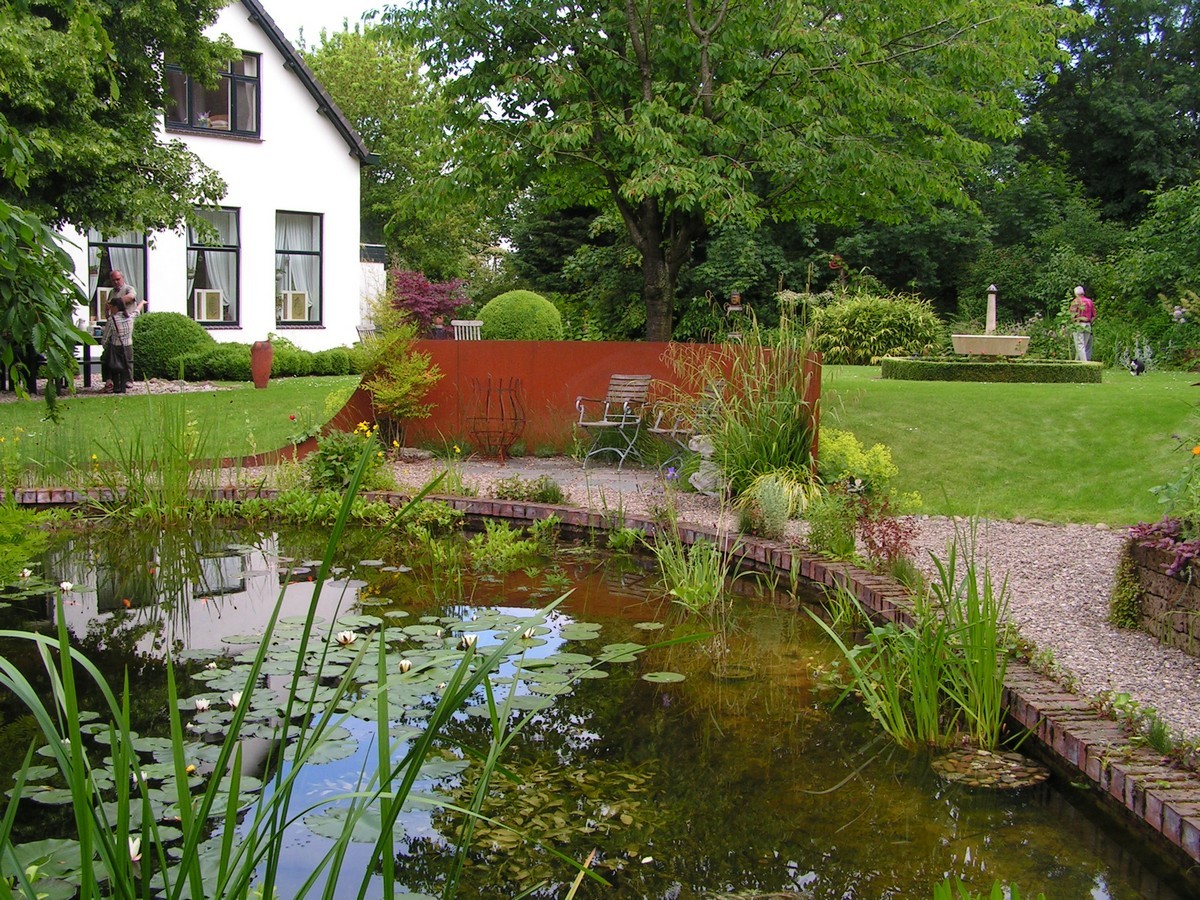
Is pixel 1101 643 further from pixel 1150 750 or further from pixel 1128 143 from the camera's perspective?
pixel 1128 143

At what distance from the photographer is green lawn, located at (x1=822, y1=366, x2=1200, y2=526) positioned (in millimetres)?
8320

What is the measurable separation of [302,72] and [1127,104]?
814 inches

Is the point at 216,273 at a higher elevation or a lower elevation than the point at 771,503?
higher

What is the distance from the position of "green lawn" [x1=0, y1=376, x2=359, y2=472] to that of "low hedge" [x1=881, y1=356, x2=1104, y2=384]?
24.6ft

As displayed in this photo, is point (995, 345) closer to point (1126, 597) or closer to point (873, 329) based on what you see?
point (873, 329)

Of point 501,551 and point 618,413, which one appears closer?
point 501,551

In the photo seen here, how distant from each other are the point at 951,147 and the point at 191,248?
46.4 ft

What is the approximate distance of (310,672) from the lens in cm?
449

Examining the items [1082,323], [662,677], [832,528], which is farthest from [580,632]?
[1082,323]

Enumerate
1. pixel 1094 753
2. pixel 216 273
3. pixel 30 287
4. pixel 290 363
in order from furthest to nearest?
pixel 216 273 → pixel 290 363 → pixel 30 287 → pixel 1094 753

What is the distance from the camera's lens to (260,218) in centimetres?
2130

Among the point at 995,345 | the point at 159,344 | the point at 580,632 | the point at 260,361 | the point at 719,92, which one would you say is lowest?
the point at 580,632

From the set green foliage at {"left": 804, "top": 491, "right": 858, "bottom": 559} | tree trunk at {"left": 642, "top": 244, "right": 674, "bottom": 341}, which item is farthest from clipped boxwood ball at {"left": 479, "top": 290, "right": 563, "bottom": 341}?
green foliage at {"left": 804, "top": 491, "right": 858, "bottom": 559}

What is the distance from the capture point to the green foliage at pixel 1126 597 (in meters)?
5.14
